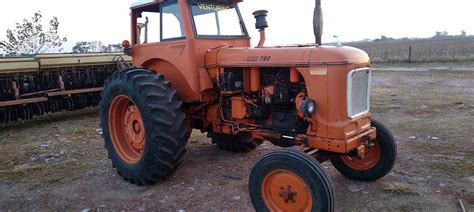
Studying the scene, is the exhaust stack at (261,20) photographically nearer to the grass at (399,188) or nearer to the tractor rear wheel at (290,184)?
the tractor rear wheel at (290,184)

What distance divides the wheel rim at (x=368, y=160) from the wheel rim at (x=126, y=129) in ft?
8.83

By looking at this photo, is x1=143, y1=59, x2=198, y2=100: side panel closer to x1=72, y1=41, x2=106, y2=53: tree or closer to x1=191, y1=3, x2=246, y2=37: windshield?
x1=191, y1=3, x2=246, y2=37: windshield

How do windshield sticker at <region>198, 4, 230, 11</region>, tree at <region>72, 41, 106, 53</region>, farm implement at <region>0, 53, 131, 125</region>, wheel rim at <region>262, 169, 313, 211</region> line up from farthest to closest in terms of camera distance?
tree at <region>72, 41, 106, 53</region>, farm implement at <region>0, 53, 131, 125</region>, windshield sticker at <region>198, 4, 230, 11</region>, wheel rim at <region>262, 169, 313, 211</region>

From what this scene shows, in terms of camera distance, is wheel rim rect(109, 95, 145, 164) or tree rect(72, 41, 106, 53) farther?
tree rect(72, 41, 106, 53)

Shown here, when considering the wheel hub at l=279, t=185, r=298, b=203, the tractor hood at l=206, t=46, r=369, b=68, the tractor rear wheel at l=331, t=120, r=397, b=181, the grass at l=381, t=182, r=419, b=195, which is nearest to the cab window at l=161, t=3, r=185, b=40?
the tractor hood at l=206, t=46, r=369, b=68

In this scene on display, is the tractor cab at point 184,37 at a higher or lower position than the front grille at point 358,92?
higher

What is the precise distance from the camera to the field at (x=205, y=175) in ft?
14.6

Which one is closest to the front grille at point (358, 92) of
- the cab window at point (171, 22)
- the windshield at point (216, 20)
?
the windshield at point (216, 20)

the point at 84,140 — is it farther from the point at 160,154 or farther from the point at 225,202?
the point at 225,202

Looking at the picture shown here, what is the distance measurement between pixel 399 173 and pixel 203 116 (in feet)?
8.74

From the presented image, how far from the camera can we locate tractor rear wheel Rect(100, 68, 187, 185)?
15.4 feet

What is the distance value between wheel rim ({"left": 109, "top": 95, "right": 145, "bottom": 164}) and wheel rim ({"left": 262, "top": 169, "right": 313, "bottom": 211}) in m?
2.10

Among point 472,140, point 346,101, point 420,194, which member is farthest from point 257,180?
point 472,140

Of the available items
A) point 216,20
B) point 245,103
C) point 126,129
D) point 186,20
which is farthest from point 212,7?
point 126,129
